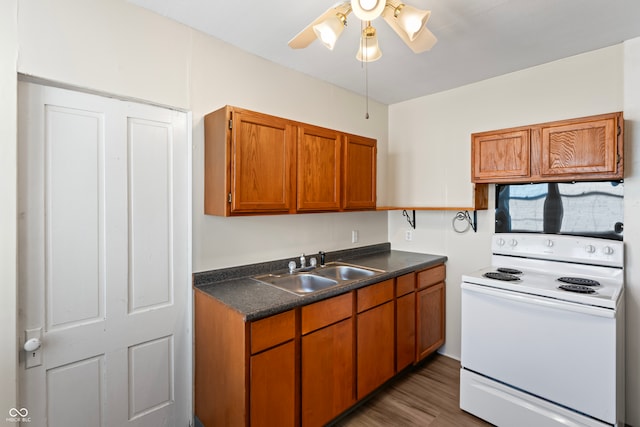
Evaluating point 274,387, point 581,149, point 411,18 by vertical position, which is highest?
point 411,18

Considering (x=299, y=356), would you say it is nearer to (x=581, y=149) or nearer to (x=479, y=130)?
(x=581, y=149)

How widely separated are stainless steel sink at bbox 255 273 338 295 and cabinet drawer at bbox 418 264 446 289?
90cm

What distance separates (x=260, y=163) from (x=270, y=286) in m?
0.78

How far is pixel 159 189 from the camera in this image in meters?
1.88

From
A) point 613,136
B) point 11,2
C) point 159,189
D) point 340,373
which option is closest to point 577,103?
point 613,136

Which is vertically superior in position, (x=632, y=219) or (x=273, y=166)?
(x=273, y=166)

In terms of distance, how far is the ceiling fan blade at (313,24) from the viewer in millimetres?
1386

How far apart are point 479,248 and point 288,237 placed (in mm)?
1680

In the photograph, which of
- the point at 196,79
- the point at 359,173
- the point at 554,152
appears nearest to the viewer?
the point at 196,79

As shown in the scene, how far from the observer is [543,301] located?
190cm

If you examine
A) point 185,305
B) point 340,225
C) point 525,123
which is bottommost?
point 185,305

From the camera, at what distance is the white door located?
1494mm

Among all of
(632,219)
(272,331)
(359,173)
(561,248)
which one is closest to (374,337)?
(272,331)

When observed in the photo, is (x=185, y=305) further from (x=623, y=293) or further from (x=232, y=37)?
(x=623, y=293)
